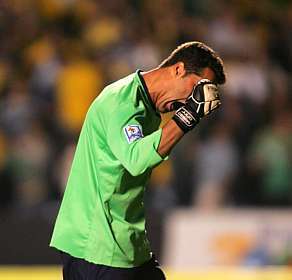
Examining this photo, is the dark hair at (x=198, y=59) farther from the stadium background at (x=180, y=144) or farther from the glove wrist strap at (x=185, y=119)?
the stadium background at (x=180, y=144)

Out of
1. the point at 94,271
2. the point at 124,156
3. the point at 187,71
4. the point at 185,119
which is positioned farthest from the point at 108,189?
the point at 187,71

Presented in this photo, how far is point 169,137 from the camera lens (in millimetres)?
4258

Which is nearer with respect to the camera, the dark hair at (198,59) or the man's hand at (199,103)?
the man's hand at (199,103)

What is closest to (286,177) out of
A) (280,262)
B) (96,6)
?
(280,262)

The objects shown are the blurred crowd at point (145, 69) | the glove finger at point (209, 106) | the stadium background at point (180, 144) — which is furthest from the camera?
the blurred crowd at point (145, 69)

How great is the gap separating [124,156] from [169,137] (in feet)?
0.68

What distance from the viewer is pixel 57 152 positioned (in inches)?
362

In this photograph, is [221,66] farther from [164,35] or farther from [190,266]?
[164,35]

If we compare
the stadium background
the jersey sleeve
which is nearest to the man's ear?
the jersey sleeve

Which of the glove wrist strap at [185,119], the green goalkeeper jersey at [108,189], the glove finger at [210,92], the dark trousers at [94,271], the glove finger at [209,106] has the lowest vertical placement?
the dark trousers at [94,271]

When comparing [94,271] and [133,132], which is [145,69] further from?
[133,132]

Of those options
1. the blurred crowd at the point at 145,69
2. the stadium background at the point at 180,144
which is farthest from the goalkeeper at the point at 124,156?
the blurred crowd at the point at 145,69

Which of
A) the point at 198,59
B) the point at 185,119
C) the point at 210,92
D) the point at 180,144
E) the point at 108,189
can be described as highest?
the point at 198,59

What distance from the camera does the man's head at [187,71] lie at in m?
4.45
